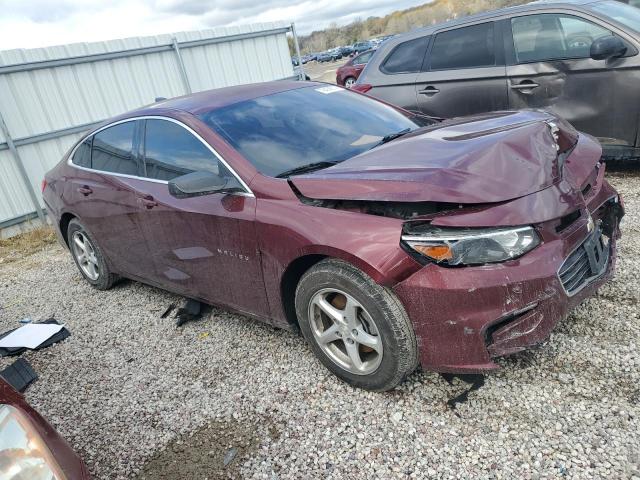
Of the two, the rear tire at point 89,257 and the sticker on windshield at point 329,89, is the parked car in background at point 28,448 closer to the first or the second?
the sticker on windshield at point 329,89

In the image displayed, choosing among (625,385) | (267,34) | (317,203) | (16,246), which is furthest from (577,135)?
(267,34)

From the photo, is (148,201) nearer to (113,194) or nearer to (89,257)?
(113,194)

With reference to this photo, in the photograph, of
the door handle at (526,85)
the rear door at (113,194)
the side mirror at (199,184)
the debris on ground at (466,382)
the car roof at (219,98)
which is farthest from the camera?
the door handle at (526,85)

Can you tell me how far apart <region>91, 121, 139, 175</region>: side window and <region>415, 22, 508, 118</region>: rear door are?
3.47 metres

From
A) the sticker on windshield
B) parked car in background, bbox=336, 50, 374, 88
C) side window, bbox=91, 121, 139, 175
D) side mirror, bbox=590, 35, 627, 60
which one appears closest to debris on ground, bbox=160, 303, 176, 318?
side window, bbox=91, 121, 139, 175

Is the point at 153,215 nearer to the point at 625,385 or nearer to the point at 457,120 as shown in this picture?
the point at 457,120

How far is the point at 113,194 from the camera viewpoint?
12.4ft

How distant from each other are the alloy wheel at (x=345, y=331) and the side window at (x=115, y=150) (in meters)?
1.87

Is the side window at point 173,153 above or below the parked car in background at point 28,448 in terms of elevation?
above

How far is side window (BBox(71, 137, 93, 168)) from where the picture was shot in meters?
4.24

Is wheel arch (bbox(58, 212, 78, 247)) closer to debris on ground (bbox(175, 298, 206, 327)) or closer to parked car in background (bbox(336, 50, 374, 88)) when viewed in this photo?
debris on ground (bbox(175, 298, 206, 327))

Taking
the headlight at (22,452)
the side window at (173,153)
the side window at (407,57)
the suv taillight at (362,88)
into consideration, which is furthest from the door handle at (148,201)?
the side window at (407,57)

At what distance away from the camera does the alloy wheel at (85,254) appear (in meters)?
4.53

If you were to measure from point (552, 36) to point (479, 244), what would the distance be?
12.6 ft
